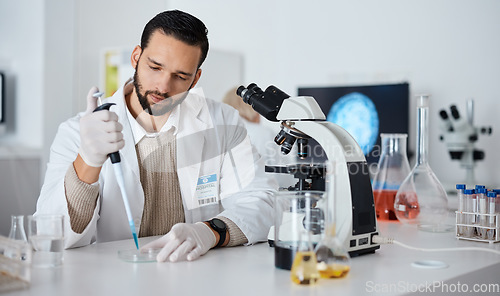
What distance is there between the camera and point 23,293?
91cm

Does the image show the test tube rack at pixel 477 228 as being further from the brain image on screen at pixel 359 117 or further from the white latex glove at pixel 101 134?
the brain image on screen at pixel 359 117

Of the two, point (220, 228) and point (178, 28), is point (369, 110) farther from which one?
point (220, 228)

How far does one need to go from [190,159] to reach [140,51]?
16.7 inches

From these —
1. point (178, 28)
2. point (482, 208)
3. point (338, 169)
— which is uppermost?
point (178, 28)

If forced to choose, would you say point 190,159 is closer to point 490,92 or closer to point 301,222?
point 301,222

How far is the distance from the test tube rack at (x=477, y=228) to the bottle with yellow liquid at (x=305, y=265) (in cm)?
67

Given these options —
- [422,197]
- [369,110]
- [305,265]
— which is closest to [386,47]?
[369,110]

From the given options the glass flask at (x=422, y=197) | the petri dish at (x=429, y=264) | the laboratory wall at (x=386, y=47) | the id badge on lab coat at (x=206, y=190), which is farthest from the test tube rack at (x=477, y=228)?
the laboratory wall at (x=386, y=47)

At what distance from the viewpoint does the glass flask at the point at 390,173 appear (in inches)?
73.0

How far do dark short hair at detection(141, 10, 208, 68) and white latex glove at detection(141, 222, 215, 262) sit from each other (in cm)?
71

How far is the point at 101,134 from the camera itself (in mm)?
1276

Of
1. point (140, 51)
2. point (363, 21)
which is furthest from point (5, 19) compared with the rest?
point (140, 51)

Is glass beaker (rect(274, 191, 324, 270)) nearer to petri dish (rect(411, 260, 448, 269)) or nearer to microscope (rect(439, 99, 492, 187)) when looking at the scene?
petri dish (rect(411, 260, 448, 269))

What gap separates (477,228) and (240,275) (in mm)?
781
